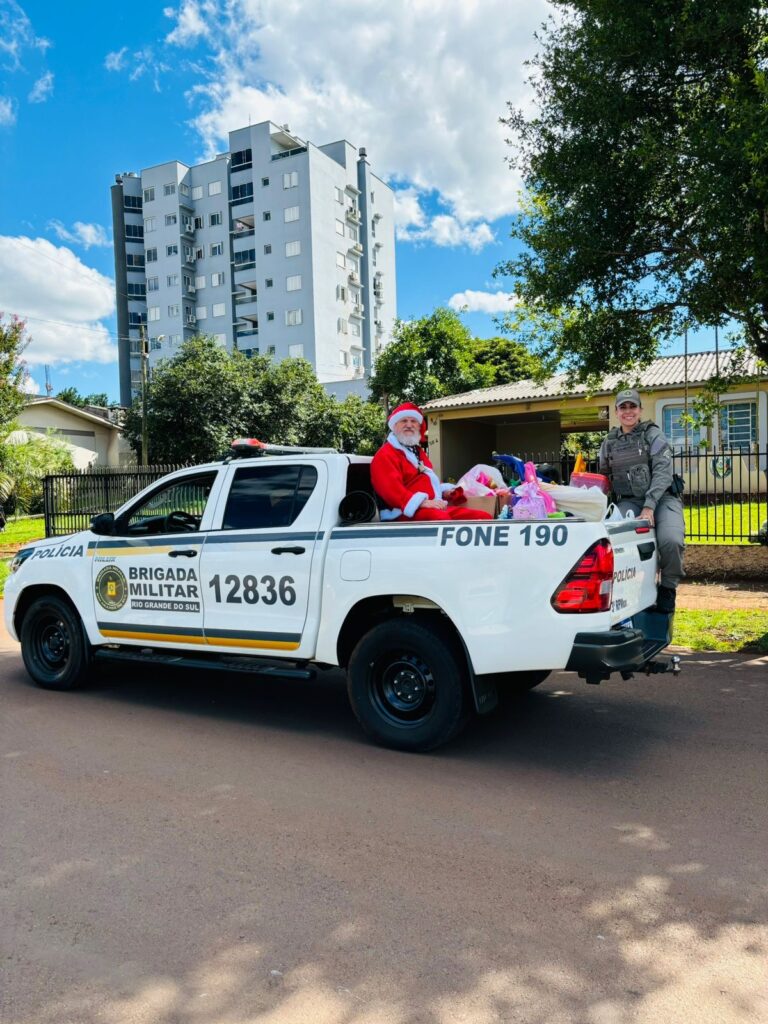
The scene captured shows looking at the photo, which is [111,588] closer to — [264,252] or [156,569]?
[156,569]

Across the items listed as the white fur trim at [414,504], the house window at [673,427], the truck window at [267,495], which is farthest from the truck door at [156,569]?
the house window at [673,427]

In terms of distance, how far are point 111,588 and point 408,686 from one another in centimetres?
266

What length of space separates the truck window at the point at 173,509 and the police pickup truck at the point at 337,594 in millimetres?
15

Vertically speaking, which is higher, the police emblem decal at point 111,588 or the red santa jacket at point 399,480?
the red santa jacket at point 399,480

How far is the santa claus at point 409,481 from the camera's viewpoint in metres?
5.24

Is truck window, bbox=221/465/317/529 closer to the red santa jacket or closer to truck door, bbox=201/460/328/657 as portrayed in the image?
truck door, bbox=201/460/328/657

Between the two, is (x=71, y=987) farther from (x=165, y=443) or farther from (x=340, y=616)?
(x=165, y=443)

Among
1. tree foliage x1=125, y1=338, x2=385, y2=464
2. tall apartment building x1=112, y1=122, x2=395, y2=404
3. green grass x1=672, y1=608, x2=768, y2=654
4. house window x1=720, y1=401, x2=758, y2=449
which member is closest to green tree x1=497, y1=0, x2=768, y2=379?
green grass x1=672, y1=608, x2=768, y2=654

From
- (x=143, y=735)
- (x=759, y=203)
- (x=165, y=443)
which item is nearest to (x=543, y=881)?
(x=143, y=735)

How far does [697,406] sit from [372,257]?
219 ft

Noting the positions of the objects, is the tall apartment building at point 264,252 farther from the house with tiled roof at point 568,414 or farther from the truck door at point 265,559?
the truck door at point 265,559

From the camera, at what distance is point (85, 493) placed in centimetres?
1747

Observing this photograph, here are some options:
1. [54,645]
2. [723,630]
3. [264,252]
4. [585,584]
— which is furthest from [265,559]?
[264,252]

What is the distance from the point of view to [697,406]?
9484 mm
